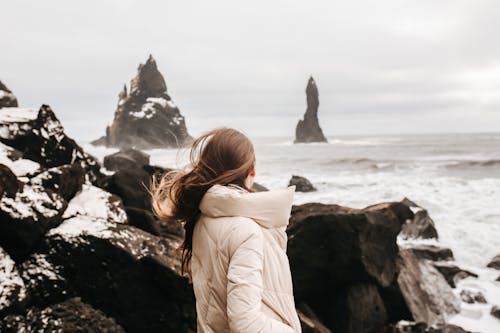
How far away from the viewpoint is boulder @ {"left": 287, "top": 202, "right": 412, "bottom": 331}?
20.6 ft

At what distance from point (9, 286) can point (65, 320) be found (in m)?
0.67

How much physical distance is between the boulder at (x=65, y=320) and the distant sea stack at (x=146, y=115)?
72301mm

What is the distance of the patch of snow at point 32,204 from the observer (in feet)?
15.0

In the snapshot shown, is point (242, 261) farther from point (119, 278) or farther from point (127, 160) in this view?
point (127, 160)

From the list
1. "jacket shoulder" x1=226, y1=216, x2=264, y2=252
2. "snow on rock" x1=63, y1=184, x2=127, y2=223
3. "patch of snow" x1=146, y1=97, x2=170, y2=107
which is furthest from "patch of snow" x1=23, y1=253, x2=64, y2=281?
"patch of snow" x1=146, y1=97, x2=170, y2=107

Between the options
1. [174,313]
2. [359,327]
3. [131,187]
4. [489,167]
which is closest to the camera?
[174,313]

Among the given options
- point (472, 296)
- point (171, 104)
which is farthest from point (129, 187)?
point (171, 104)

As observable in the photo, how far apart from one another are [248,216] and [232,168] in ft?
0.96

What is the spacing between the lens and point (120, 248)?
15.6 ft

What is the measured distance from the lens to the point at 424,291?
7.29m

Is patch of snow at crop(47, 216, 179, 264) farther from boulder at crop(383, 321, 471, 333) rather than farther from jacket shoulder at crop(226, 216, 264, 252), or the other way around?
boulder at crop(383, 321, 471, 333)

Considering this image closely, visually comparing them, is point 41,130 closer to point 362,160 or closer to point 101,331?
point 101,331

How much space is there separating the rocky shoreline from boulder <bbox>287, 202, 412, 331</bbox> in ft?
0.05

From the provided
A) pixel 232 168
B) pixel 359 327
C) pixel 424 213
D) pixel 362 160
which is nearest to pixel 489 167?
pixel 362 160
